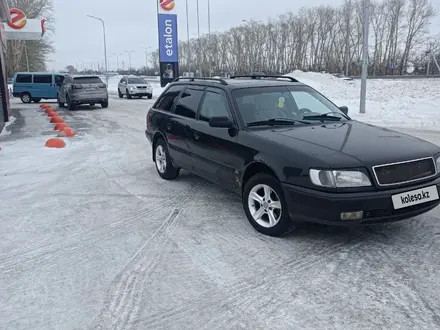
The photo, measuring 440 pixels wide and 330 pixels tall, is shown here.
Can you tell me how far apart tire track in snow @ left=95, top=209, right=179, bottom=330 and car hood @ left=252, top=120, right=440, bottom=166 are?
163 cm

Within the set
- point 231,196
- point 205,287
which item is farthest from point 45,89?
point 205,287

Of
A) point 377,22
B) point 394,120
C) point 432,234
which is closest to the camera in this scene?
point 432,234

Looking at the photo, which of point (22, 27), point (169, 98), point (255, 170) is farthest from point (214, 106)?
point (22, 27)

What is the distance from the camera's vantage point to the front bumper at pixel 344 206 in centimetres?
355

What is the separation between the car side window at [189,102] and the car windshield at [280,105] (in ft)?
2.72

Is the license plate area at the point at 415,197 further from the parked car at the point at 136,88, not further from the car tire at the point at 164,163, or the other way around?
the parked car at the point at 136,88

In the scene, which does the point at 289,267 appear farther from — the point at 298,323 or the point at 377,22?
the point at 377,22

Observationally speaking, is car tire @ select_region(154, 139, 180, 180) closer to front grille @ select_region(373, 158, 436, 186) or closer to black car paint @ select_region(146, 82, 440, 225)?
black car paint @ select_region(146, 82, 440, 225)

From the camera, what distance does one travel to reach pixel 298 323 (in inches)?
109

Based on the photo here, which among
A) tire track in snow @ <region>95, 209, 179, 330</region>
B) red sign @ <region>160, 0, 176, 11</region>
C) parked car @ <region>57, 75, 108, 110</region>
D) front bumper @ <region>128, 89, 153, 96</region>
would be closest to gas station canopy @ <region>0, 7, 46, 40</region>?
front bumper @ <region>128, 89, 153, 96</region>

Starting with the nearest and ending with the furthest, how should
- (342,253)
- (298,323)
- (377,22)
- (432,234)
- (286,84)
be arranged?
(298,323), (342,253), (432,234), (286,84), (377,22)

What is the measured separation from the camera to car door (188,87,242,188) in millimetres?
4715

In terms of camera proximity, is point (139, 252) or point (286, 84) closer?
point (139, 252)

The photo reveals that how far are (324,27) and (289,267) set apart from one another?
71679mm
